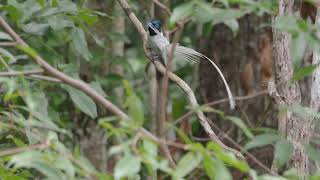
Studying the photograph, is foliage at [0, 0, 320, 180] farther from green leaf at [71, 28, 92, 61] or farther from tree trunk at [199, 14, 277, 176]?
tree trunk at [199, 14, 277, 176]

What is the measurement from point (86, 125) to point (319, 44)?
10.1 ft

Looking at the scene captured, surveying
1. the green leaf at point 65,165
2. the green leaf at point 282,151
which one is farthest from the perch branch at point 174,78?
the green leaf at point 65,165

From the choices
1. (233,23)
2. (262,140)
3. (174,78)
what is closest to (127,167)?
(262,140)

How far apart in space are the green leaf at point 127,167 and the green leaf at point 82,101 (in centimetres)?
126

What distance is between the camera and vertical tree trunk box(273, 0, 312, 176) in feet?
8.52

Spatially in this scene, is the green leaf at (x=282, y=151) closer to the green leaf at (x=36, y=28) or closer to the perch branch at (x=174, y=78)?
the perch branch at (x=174, y=78)

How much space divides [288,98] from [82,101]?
80 cm

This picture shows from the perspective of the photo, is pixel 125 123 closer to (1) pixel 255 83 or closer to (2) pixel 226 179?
(2) pixel 226 179

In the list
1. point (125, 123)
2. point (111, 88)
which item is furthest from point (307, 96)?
point (125, 123)

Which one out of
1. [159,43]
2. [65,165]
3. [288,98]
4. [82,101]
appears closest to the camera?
[65,165]

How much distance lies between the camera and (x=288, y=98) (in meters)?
2.65

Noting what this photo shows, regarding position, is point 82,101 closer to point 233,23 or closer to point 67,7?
point 67,7

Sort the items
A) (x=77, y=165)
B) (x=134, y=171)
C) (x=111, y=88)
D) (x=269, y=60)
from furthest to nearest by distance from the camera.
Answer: (x=269, y=60) → (x=111, y=88) → (x=77, y=165) → (x=134, y=171)

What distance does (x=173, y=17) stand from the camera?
1.65 m
